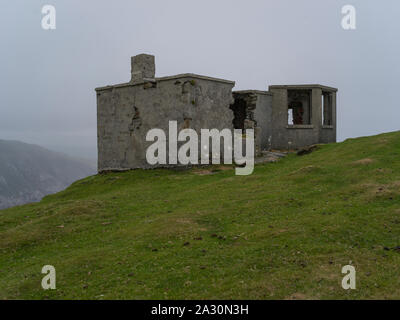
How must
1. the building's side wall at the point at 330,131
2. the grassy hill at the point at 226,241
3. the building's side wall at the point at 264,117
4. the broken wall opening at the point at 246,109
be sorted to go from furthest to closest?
the building's side wall at the point at 330,131, the building's side wall at the point at 264,117, the broken wall opening at the point at 246,109, the grassy hill at the point at 226,241

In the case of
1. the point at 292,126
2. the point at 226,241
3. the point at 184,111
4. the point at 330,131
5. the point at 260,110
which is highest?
the point at 260,110

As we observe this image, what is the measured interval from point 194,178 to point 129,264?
506 inches

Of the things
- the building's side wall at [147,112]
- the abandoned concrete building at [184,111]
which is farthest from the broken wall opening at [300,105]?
the building's side wall at [147,112]

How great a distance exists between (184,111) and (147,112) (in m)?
3.39

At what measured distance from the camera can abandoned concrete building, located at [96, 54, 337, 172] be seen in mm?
25812

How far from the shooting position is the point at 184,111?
994 inches

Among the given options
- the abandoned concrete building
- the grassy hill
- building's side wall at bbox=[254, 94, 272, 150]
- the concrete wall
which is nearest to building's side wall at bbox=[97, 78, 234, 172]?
the abandoned concrete building

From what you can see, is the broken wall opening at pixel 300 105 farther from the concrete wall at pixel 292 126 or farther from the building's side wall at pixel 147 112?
the building's side wall at pixel 147 112

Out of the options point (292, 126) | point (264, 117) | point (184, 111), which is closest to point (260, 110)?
point (264, 117)

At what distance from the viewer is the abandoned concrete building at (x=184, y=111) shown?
84.7 feet

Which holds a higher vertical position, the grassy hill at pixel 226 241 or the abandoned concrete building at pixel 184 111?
the abandoned concrete building at pixel 184 111

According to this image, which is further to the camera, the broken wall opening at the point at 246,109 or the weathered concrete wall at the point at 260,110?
the weathered concrete wall at the point at 260,110

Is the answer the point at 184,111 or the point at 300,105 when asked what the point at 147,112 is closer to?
the point at 184,111
